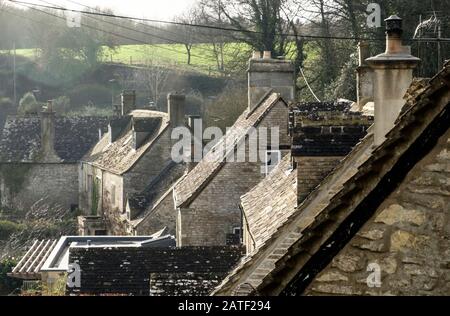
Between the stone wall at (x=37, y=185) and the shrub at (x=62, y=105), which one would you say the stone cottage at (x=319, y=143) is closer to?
the stone wall at (x=37, y=185)

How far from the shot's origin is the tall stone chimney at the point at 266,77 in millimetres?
28375

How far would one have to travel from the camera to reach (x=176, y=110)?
134ft

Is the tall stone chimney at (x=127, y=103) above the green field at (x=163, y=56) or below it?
below

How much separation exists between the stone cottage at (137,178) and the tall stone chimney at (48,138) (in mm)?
4757

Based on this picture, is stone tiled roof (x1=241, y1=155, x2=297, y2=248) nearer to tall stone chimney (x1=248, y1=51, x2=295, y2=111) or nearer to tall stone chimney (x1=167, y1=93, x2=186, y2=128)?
tall stone chimney (x1=248, y1=51, x2=295, y2=111)

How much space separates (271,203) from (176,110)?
76.8 ft

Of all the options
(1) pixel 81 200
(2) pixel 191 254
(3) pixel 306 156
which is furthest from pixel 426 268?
(1) pixel 81 200

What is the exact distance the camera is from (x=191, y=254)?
772 inches

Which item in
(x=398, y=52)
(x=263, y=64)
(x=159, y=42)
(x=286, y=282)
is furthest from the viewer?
(x=159, y=42)

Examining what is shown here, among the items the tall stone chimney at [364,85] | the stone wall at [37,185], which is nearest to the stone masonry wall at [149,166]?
the stone wall at [37,185]

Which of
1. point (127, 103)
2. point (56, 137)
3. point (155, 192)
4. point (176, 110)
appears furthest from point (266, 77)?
point (56, 137)

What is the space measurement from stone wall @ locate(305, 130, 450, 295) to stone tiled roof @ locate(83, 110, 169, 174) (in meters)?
35.5
